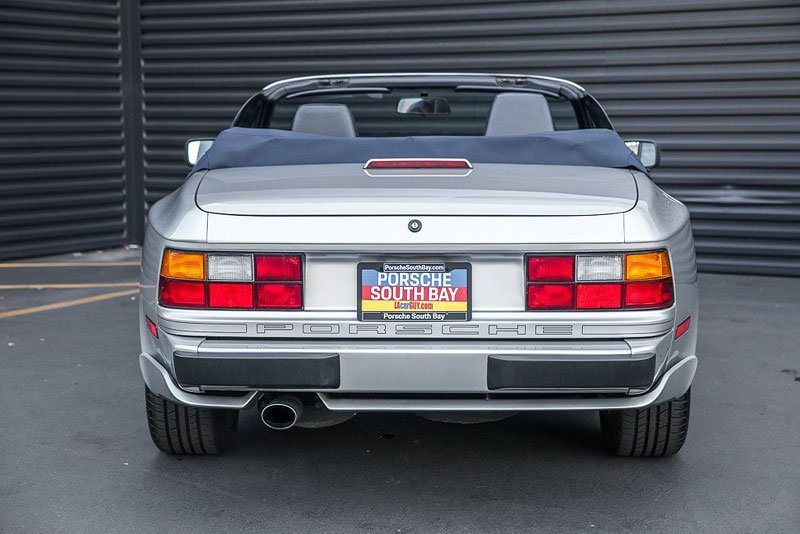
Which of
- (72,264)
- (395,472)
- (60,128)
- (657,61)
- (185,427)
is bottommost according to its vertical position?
(72,264)

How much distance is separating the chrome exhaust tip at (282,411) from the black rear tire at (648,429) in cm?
115

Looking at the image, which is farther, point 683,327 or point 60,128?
point 60,128

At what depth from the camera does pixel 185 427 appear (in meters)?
3.70

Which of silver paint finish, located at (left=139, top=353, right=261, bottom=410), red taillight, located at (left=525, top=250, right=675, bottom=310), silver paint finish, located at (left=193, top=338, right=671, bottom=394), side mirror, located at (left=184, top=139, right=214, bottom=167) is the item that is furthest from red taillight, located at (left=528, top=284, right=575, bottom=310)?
side mirror, located at (left=184, top=139, right=214, bottom=167)

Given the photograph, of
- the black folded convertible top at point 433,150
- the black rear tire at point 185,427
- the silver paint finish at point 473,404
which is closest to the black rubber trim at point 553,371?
the silver paint finish at point 473,404

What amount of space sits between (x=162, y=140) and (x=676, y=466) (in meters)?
7.65

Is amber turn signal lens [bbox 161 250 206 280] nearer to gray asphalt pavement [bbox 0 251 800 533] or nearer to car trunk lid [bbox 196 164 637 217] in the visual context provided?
car trunk lid [bbox 196 164 637 217]

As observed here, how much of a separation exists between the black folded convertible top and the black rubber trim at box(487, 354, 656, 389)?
88 centimetres

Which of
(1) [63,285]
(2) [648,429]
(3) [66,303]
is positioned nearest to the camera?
(2) [648,429]

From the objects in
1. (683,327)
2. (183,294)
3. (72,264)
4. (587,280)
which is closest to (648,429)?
(683,327)

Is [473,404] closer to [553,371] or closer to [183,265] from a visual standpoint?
[553,371]

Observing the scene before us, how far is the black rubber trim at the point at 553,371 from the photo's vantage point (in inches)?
120

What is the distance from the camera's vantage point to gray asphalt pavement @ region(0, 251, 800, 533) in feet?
10.8

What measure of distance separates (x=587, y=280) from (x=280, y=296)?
92 centimetres
